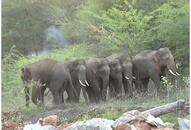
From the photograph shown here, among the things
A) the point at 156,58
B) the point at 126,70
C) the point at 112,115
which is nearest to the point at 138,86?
the point at 156,58

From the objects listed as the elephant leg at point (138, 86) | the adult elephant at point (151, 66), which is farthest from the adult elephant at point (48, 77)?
the adult elephant at point (151, 66)

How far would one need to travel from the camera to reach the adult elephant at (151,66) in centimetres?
730

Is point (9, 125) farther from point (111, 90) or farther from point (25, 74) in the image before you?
point (111, 90)

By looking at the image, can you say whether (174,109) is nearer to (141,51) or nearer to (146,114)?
(146,114)

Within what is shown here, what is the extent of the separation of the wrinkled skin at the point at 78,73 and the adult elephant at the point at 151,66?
1.75 ft

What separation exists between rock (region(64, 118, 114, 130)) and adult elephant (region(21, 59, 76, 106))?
4.62 ft

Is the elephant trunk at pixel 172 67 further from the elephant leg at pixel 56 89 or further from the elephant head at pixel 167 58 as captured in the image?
the elephant leg at pixel 56 89

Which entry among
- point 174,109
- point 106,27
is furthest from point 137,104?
point 106,27

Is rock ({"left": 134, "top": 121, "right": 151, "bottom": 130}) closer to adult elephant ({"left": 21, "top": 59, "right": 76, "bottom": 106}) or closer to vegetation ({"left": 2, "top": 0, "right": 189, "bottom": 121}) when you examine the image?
vegetation ({"left": 2, "top": 0, "right": 189, "bottom": 121})

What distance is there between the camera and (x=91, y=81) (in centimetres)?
773

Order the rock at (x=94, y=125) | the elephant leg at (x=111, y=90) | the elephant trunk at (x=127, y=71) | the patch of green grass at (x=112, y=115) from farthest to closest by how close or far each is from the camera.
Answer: the elephant trunk at (x=127, y=71) < the elephant leg at (x=111, y=90) < the patch of green grass at (x=112, y=115) < the rock at (x=94, y=125)

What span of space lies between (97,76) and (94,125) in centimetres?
253

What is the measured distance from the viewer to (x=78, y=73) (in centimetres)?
763

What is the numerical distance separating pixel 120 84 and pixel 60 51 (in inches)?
34.3
